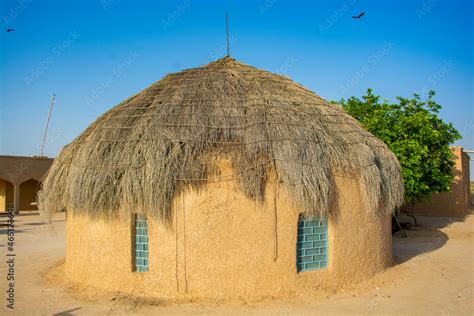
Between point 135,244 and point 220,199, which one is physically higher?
point 220,199

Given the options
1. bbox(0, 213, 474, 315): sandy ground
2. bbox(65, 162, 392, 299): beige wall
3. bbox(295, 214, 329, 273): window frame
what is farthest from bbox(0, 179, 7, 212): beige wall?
bbox(295, 214, 329, 273): window frame

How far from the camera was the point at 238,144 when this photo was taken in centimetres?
894

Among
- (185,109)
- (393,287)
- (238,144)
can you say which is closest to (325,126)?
(238,144)

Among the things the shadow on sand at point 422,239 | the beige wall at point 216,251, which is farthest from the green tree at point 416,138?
the beige wall at point 216,251

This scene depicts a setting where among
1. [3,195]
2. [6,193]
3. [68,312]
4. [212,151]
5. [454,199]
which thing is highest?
[212,151]

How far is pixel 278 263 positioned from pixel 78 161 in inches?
206

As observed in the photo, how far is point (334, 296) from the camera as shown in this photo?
8.87 metres

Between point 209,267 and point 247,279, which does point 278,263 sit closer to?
point 247,279

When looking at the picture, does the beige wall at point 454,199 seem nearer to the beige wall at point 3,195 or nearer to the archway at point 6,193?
the archway at point 6,193

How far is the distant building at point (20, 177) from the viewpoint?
26.5m

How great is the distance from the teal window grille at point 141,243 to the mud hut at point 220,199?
2 centimetres

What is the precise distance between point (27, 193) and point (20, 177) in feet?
13.3

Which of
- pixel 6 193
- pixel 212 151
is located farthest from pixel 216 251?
pixel 6 193

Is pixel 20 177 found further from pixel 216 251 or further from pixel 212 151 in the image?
pixel 216 251
